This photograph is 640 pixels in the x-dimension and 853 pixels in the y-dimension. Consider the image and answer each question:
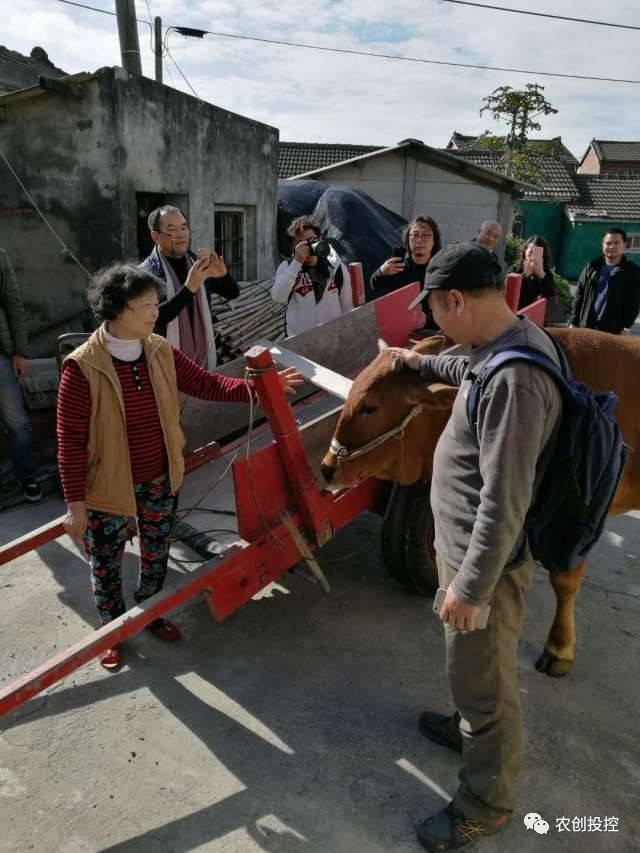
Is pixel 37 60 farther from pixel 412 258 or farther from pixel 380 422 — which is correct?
pixel 380 422

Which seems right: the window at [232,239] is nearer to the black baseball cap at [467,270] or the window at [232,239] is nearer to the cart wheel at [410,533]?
the cart wheel at [410,533]

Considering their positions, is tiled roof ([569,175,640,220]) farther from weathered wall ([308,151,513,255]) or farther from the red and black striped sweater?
the red and black striped sweater

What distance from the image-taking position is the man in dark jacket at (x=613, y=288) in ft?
18.1

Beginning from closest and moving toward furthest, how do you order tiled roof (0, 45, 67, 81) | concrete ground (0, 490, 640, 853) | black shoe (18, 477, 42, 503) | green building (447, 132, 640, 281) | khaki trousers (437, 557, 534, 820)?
1. khaki trousers (437, 557, 534, 820)
2. concrete ground (0, 490, 640, 853)
3. black shoe (18, 477, 42, 503)
4. tiled roof (0, 45, 67, 81)
5. green building (447, 132, 640, 281)

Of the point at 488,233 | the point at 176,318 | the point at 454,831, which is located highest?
the point at 488,233

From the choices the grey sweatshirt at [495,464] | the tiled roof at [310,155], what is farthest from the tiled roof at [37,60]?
the grey sweatshirt at [495,464]

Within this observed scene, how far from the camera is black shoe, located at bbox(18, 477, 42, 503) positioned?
4.71 metres

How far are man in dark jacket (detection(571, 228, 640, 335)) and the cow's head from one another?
3.42 m

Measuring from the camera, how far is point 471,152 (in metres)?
28.1

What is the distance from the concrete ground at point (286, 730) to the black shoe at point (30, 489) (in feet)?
3.39

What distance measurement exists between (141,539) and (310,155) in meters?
22.2

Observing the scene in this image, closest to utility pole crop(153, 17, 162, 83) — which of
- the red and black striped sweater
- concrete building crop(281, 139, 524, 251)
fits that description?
concrete building crop(281, 139, 524, 251)

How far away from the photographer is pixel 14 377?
466cm

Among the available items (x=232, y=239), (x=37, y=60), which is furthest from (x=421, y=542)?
(x=37, y=60)
